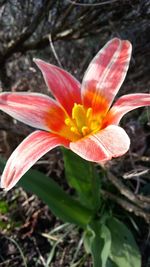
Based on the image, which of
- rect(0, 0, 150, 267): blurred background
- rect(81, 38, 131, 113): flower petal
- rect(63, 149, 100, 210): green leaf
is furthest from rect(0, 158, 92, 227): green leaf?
rect(81, 38, 131, 113): flower petal

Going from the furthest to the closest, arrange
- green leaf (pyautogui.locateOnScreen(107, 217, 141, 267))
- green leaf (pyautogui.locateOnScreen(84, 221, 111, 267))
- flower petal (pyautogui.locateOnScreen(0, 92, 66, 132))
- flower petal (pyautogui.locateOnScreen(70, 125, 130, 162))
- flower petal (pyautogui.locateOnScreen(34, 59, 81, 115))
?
1. green leaf (pyautogui.locateOnScreen(107, 217, 141, 267))
2. green leaf (pyautogui.locateOnScreen(84, 221, 111, 267))
3. flower petal (pyautogui.locateOnScreen(34, 59, 81, 115))
4. flower petal (pyautogui.locateOnScreen(0, 92, 66, 132))
5. flower petal (pyautogui.locateOnScreen(70, 125, 130, 162))

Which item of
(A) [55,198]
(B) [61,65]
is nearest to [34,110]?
(A) [55,198]

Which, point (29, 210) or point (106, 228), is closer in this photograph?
point (106, 228)

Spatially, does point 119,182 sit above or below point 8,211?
below

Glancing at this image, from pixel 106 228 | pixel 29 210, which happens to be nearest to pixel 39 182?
pixel 106 228

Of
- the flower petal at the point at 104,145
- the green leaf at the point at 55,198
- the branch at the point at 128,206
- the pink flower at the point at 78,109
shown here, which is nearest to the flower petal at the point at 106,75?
the pink flower at the point at 78,109

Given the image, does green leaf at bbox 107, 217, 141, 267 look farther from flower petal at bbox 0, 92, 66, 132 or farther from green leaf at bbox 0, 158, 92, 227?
flower petal at bbox 0, 92, 66, 132

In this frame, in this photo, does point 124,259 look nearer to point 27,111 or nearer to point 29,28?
point 27,111

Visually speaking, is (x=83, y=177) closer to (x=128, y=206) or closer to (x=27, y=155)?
(x=128, y=206)
